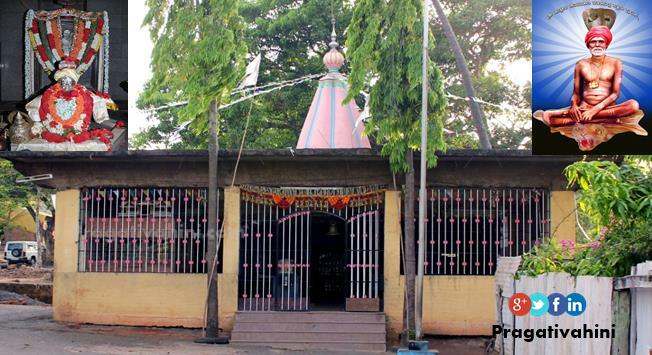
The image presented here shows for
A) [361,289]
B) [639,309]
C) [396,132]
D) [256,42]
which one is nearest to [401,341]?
[361,289]

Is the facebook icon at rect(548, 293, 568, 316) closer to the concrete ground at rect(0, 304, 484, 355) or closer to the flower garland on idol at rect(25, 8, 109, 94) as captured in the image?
the concrete ground at rect(0, 304, 484, 355)

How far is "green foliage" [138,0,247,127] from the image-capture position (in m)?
14.9

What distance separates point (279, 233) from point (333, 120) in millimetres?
4332

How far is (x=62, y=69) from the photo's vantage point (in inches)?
682

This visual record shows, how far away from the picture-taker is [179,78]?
15688 millimetres

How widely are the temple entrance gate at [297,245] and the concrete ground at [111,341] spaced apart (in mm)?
1437

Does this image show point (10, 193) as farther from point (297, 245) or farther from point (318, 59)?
point (297, 245)

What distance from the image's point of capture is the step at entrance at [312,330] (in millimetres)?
14914

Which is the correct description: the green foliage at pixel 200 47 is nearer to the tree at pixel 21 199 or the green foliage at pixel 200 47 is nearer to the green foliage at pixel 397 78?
the green foliage at pixel 397 78

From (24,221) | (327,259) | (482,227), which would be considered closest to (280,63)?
(327,259)

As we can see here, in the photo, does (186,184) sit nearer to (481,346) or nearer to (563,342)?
(481,346)

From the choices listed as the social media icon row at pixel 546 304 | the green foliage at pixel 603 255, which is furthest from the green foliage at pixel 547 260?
the social media icon row at pixel 546 304

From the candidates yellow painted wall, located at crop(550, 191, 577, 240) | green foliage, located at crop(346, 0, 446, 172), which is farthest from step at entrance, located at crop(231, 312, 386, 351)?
yellow painted wall, located at crop(550, 191, 577, 240)

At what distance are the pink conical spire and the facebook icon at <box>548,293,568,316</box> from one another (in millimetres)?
9588
